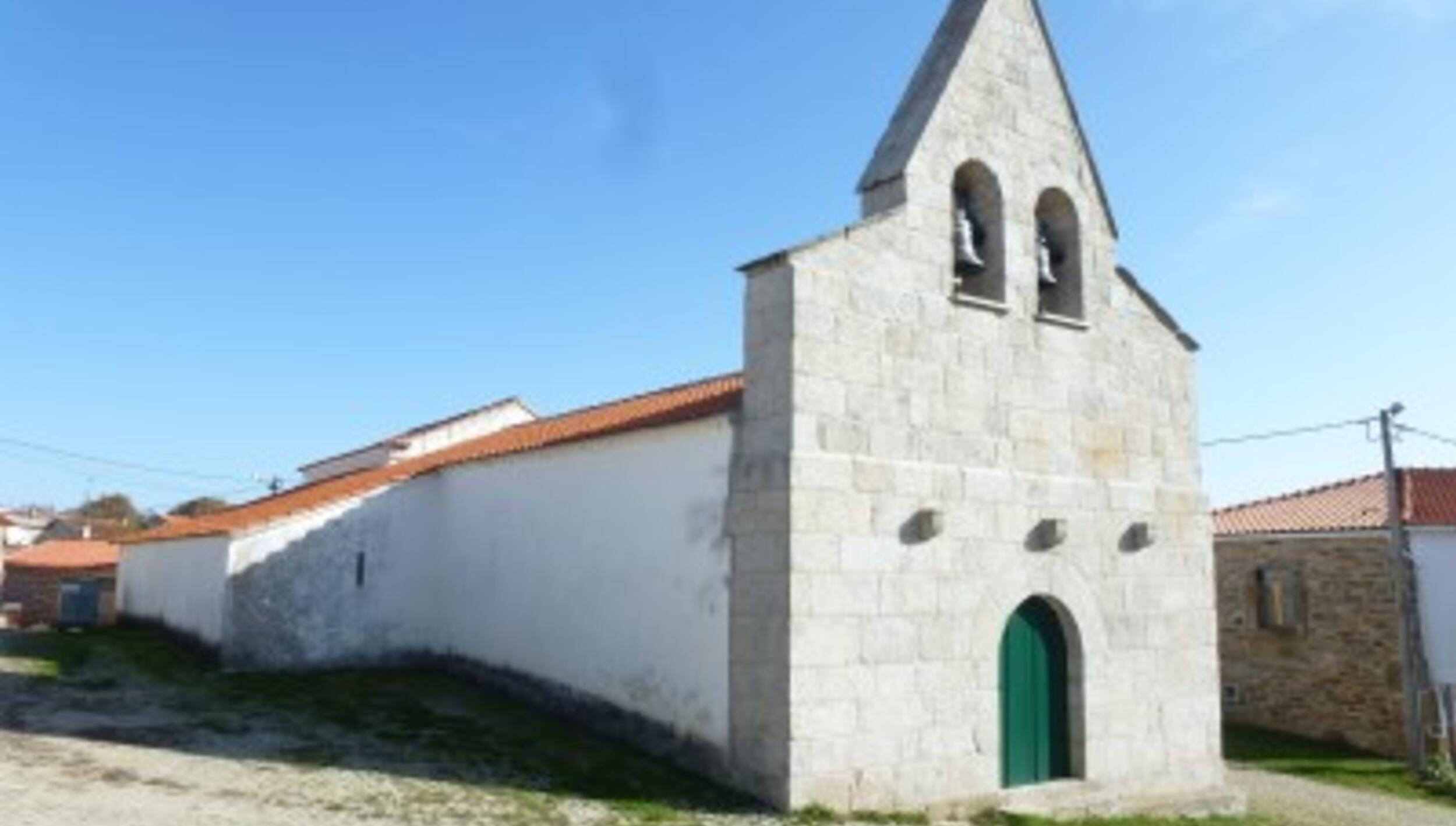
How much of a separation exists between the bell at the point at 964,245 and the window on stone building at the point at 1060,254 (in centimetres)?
109

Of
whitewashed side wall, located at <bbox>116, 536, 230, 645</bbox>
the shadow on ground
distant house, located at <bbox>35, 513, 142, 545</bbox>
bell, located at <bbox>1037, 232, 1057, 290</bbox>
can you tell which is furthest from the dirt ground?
distant house, located at <bbox>35, 513, 142, 545</bbox>

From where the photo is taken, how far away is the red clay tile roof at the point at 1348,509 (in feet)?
71.3

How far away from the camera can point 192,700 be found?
1461 cm

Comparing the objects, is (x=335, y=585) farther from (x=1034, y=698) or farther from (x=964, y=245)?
(x=964, y=245)

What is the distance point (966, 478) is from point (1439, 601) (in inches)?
554

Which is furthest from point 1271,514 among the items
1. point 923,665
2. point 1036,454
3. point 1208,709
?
point 923,665

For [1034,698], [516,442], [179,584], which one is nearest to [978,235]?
[1034,698]

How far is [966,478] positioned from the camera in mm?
11945

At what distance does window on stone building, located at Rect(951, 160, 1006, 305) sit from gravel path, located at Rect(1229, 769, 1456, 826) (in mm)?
7106

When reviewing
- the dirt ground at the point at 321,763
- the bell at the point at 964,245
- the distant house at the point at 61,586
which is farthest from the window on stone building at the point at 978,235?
the distant house at the point at 61,586

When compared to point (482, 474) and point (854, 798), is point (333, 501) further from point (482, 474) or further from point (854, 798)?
point (854, 798)

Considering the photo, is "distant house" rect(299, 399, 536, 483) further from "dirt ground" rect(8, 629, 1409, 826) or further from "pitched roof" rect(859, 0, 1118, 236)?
"pitched roof" rect(859, 0, 1118, 236)

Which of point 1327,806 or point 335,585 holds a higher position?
point 335,585

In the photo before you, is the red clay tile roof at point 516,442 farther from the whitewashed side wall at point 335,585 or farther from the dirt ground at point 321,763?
the dirt ground at point 321,763
